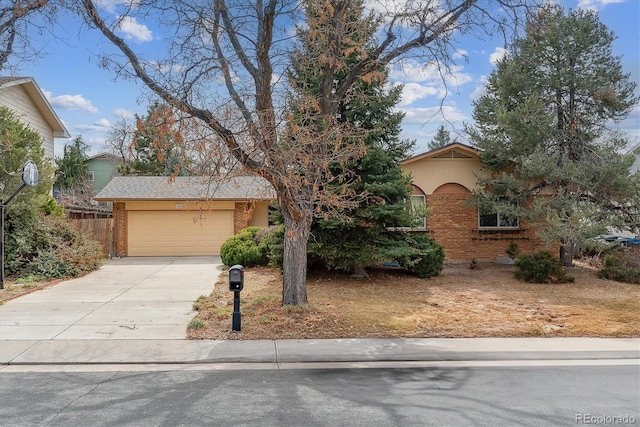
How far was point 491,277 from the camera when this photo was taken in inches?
561

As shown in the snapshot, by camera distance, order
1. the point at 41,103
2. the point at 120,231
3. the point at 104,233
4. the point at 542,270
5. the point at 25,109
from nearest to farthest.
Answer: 1. the point at 542,270
2. the point at 25,109
3. the point at 41,103
4. the point at 104,233
5. the point at 120,231

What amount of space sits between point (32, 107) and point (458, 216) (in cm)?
1766

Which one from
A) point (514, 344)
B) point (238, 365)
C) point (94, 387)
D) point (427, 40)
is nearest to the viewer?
point (94, 387)

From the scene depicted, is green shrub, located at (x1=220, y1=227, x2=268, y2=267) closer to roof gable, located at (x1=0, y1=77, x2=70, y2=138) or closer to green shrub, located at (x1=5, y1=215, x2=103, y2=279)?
green shrub, located at (x1=5, y1=215, x2=103, y2=279)

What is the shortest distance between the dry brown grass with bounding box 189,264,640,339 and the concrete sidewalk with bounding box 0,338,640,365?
1.20ft

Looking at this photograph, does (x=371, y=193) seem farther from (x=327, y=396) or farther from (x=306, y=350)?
(x=327, y=396)

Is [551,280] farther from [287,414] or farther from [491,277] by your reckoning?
[287,414]

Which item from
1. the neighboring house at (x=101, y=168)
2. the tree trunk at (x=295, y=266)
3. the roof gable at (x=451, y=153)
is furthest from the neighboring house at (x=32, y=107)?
the neighboring house at (x=101, y=168)

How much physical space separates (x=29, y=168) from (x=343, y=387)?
33.0ft

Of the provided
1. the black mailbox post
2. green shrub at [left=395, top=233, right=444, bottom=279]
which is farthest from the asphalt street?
green shrub at [left=395, top=233, right=444, bottom=279]

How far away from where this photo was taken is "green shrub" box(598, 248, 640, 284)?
13648mm

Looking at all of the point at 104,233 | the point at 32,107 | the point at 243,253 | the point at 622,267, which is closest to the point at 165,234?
the point at 104,233

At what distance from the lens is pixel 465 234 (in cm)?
1708

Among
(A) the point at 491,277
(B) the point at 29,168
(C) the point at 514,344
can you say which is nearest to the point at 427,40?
(C) the point at 514,344
